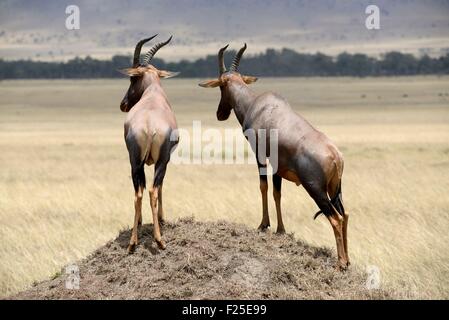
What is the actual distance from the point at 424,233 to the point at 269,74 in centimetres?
13729

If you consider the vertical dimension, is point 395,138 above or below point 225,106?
below

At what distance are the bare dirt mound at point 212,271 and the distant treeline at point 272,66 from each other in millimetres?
136405

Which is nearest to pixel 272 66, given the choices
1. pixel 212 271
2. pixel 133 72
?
pixel 133 72

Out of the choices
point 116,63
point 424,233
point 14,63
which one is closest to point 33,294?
point 424,233

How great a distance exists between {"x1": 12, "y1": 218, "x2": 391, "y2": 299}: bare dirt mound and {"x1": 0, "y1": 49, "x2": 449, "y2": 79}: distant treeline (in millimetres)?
136405

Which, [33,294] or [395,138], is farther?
[395,138]

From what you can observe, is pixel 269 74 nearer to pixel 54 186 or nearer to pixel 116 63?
pixel 116 63

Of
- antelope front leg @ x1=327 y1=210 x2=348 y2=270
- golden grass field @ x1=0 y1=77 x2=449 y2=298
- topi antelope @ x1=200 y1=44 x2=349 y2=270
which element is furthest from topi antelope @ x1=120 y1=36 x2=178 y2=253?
golden grass field @ x1=0 y1=77 x2=449 y2=298

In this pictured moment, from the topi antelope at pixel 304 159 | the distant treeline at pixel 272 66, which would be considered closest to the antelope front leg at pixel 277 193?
the topi antelope at pixel 304 159

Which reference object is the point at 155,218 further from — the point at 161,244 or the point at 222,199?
the point at 222,199

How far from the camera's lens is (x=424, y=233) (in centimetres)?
1980

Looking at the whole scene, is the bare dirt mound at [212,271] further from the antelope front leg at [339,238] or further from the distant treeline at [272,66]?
the distant treeline at [272,66]

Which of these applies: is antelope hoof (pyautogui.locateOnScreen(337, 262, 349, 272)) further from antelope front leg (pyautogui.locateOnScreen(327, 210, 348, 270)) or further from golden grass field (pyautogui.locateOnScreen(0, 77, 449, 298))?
golden grass field (pyautogui.locateOnScreen(0, 77, 449, 298))

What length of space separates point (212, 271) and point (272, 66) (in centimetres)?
15011
